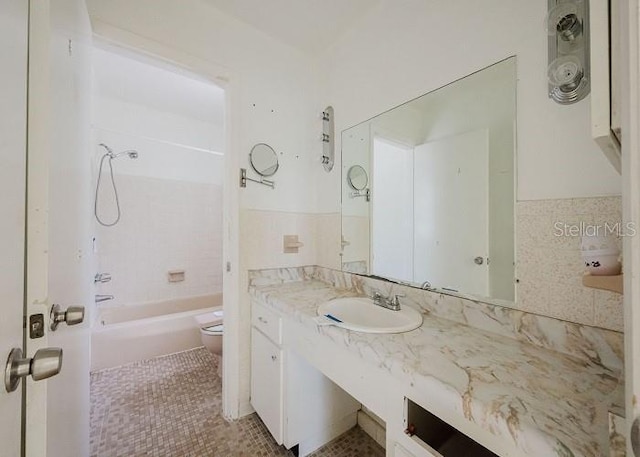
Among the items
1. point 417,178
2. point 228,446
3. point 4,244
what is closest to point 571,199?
point 417,178

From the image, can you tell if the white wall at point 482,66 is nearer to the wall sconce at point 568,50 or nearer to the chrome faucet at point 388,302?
the wall sconce at point 568,50

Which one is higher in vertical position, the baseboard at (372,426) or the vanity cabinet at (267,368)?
the vanity cabinet at (267,368)

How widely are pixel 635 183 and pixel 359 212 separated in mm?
1306

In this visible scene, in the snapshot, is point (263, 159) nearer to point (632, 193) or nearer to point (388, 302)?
point (388, 302)

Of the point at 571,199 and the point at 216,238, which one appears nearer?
the point at 571,199

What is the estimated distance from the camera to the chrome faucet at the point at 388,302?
3.76 ft

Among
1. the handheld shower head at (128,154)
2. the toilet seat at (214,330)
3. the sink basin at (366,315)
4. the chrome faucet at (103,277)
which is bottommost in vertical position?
the toilet seat at (214,330)

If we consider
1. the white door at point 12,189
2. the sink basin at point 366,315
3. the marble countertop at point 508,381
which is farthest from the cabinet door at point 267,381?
the white door at point 12,189

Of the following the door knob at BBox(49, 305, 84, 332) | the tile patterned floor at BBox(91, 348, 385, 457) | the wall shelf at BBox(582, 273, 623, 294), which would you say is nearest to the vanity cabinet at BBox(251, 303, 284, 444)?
the tile patterned floor at BBox(91, 348, 385, 457)

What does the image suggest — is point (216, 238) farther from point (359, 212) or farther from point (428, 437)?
point (428, 437)

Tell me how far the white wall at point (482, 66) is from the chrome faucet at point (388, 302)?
2.11ft

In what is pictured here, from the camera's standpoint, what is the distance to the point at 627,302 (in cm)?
32

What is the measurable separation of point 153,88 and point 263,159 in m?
1.70

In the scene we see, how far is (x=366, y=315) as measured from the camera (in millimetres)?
1264
